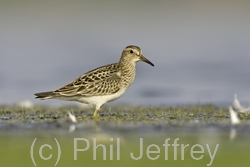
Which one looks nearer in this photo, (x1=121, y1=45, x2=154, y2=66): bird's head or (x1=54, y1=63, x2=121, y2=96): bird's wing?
(x1=54, y1=63, x2=121, y2=96): bird's wing

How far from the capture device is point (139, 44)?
28.9 metres

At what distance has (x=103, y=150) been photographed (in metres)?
11.8

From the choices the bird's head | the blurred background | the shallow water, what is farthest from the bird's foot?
the blurred background

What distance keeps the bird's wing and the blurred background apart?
3.44 m

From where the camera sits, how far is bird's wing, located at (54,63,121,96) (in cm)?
1516

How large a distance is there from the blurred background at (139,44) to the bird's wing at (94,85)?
3443 millimetres

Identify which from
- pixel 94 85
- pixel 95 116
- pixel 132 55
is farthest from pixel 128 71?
pixel 95 116

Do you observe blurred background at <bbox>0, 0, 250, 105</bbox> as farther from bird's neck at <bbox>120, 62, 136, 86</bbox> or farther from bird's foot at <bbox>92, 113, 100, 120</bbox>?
bird's foot at <bbox>92, 113, 100, 120</bbox>

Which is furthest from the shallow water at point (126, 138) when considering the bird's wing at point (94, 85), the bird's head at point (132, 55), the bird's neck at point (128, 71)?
the bird's head at point (132, 55)

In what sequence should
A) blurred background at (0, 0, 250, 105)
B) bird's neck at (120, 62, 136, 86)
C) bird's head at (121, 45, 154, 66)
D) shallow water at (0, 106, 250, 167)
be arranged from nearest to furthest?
1. shallow water at (0, 106, 250, 167)
2. bird's neck at (120, 62, 136, 86)
3. bird's head at (121, 45, 154, 66)
4. blurred background at (0, 0, 250, 105)

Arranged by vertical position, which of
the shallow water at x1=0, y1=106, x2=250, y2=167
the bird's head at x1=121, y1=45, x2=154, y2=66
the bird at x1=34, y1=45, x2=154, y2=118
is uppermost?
the bird's head at x1=121, y1=45, x2=154, y2=66

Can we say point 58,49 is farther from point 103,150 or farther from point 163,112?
point 103,150

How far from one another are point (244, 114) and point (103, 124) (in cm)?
331

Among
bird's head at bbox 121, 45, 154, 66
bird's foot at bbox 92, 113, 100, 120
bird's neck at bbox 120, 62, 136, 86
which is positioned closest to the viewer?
bird's foot at bbox 92, 113, 100, 120
